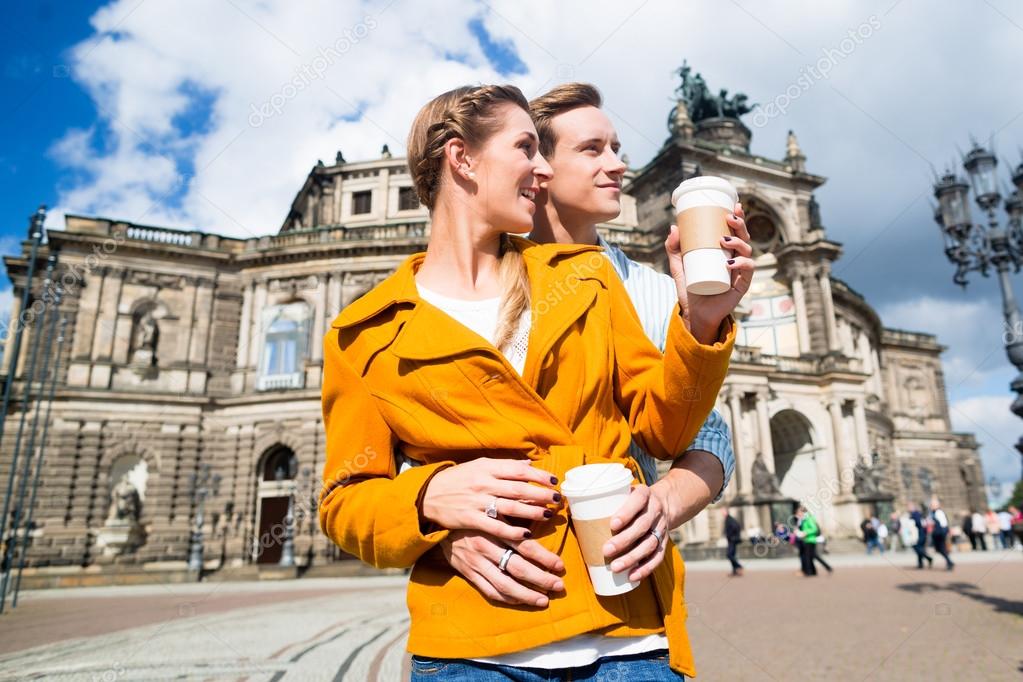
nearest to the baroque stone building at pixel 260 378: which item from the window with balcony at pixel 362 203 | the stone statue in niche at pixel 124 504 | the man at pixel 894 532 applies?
the stone statue in niche at pixel 124 504

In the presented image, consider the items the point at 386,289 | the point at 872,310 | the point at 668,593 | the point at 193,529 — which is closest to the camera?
the point at 668,593

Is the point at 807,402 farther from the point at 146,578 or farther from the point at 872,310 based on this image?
the point at 146,578

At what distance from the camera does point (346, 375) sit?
1.70 metres

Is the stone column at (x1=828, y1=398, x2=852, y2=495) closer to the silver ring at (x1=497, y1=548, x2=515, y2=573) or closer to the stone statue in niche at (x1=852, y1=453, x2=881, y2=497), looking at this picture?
the stone statue in niche at (x1=852, y1=453, x2=881, y2=497)

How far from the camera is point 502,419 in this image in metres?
1.52

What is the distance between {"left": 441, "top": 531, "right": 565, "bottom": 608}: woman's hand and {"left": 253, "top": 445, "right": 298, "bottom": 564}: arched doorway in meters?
27.7

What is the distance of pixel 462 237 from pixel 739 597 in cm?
1115

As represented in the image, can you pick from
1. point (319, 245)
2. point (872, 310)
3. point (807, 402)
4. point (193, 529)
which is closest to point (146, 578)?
point (193, 529)

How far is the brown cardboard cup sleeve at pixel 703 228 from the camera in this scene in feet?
4.88

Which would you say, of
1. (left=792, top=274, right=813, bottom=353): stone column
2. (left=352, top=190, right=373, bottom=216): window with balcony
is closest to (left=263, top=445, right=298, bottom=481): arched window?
(left=352, top=190, right=373, bottom=216): window with balcony

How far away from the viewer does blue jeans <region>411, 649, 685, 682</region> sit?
4.58 feet

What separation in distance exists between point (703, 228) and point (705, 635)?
Result: 7.19 metres

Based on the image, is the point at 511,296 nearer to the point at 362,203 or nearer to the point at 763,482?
the point at 763,482

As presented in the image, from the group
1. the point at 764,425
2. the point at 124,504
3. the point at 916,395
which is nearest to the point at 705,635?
the point at 764,425
